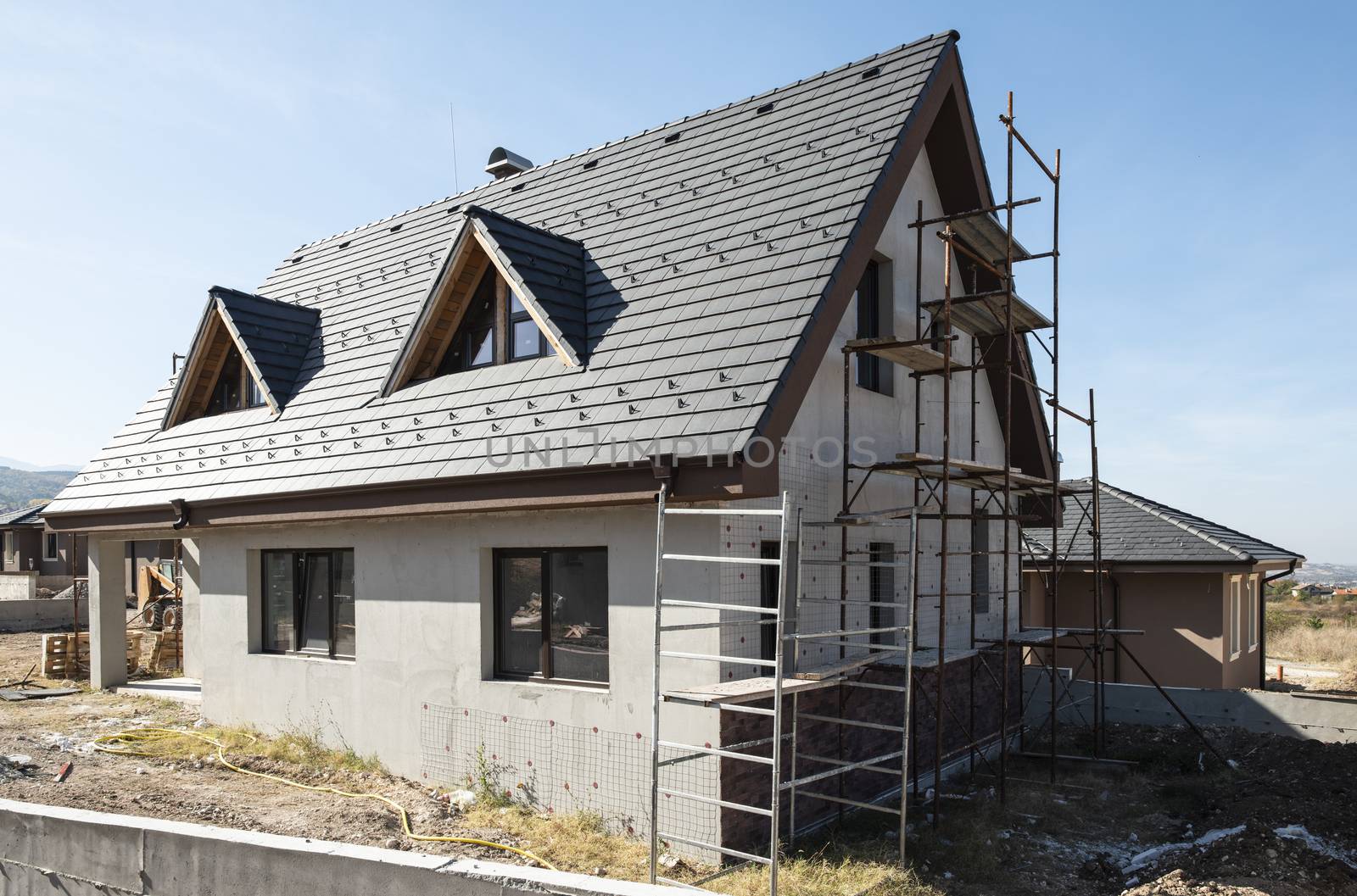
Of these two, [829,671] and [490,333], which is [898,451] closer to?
[829,671]

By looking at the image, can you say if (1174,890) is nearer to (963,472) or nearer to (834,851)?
(834,851)

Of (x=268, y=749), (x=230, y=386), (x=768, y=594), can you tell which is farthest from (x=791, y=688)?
(x=230, y=386)

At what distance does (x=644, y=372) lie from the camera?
9281 mm

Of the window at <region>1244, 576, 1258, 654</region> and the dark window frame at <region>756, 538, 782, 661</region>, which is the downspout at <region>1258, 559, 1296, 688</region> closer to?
the window at <region>1244, 576, 1258, 654</region>

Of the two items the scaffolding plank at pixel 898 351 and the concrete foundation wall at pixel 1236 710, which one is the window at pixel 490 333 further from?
the concrete foundation wall at pixel 1236 710

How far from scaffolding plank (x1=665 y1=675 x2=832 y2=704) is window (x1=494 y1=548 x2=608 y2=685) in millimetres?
1305

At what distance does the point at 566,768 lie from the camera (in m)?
9.08

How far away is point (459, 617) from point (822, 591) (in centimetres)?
366

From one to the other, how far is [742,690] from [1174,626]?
46.0 feet

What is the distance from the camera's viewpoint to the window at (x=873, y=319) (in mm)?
11023

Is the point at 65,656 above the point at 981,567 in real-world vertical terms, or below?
below

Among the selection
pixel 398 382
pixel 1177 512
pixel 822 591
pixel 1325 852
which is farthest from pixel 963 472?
pixel 1177 512

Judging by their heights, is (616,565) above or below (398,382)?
below

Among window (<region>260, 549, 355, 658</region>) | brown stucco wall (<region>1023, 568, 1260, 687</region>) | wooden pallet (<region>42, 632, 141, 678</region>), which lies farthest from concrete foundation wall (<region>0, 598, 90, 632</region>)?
brown stucco wall (<region>1023, 568, 1260, 687</region>)
